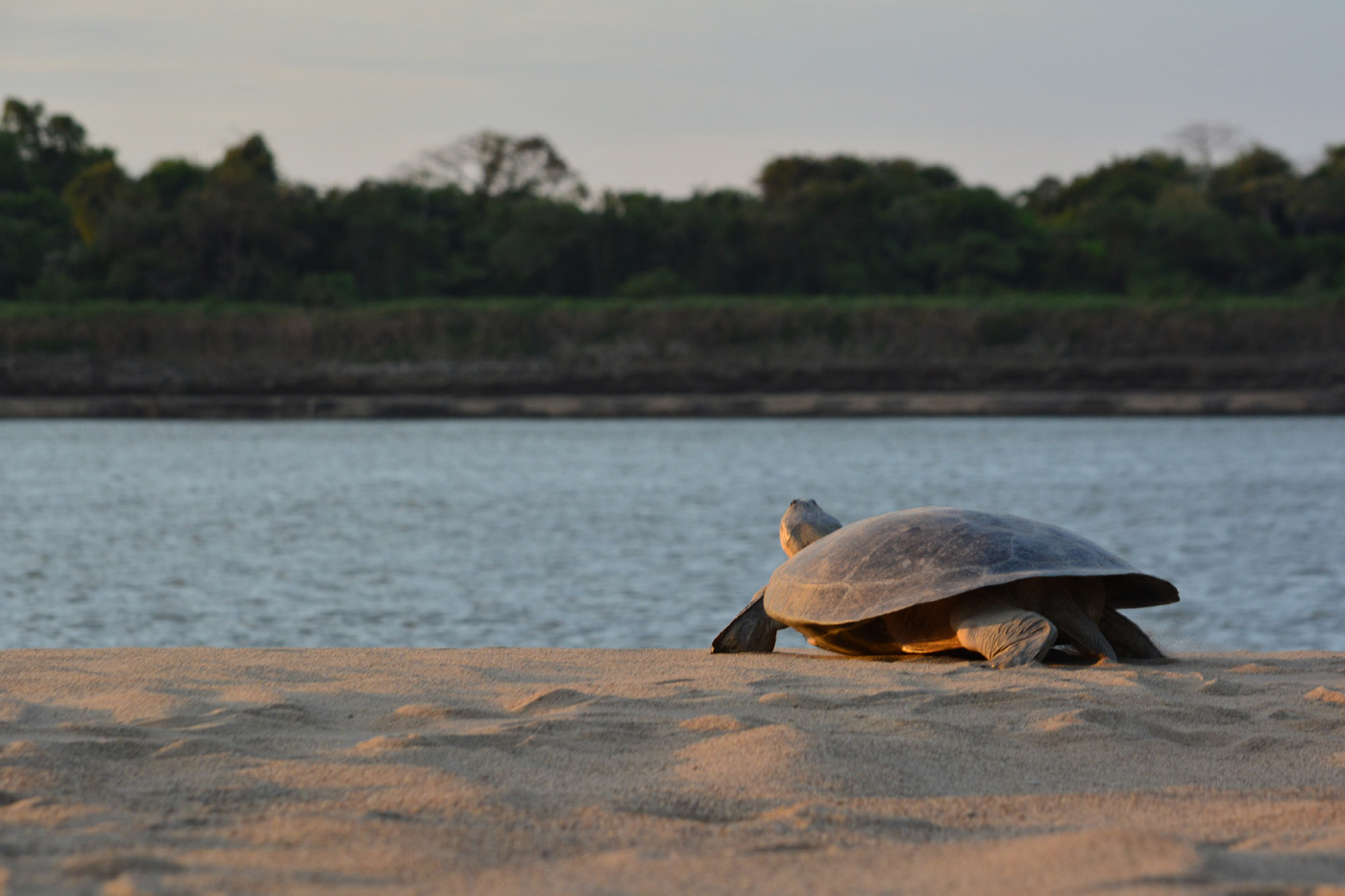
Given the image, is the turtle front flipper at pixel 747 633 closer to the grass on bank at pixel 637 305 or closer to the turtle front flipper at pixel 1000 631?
the turtle front flipper at pixel 1000 631

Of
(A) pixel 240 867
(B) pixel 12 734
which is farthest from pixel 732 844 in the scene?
(B) pixel 12 734

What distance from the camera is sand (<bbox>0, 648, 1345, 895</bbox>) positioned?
187 centimetres

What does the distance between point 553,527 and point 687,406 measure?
27.6 m

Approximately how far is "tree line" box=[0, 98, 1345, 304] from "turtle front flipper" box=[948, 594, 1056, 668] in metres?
47.3

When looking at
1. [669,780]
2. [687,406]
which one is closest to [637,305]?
[687,406]

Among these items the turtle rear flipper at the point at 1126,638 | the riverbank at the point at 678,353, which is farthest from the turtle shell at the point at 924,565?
the riverbank at the point at 678,353

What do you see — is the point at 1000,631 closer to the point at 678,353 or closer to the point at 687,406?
the point at 687,406

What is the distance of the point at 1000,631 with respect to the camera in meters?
4.01

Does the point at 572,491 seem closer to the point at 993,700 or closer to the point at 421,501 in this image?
the point at 421,501

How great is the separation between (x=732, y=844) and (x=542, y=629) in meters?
4.46

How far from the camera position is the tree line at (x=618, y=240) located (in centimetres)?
5062

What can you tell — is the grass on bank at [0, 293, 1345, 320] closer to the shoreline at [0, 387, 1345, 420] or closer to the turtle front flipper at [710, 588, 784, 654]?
the shoreline at [0, 387, 1345, 420]

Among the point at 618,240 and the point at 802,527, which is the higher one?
the point at 618,240

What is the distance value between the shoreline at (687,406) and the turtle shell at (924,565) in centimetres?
3420
